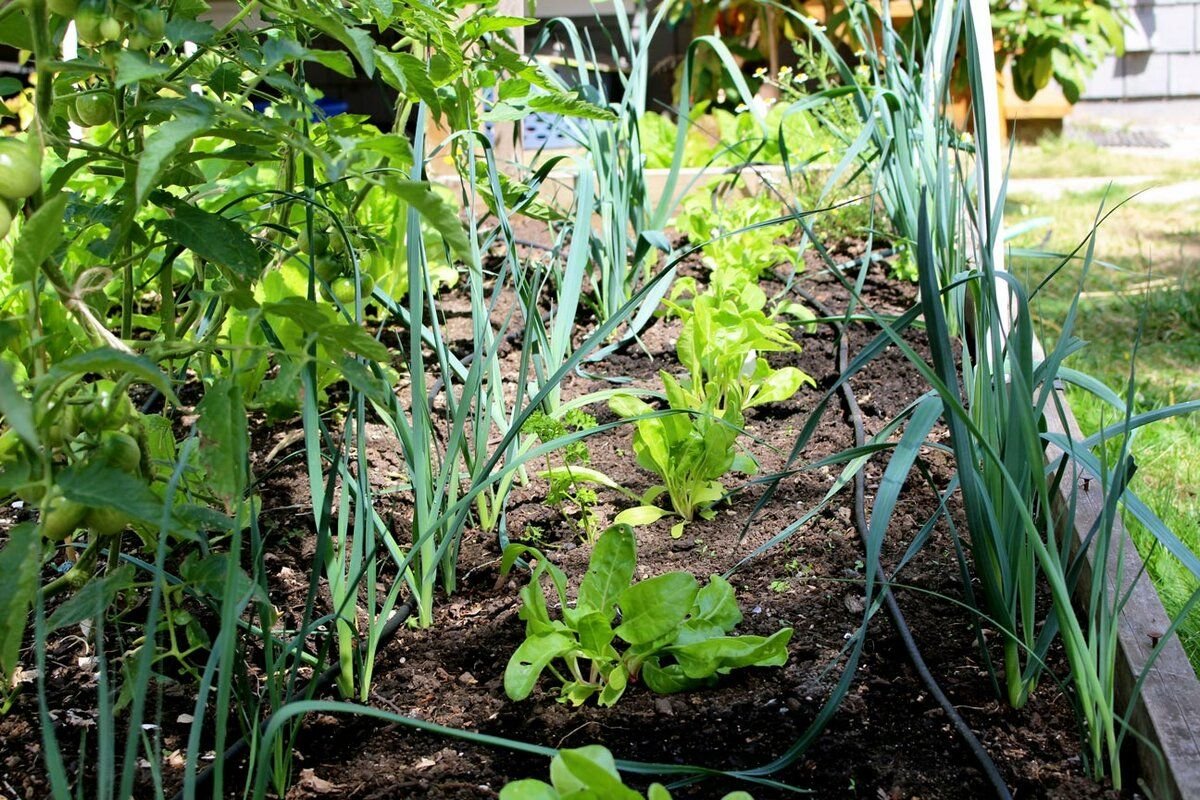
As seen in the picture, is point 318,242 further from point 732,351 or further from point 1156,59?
point 1156,59

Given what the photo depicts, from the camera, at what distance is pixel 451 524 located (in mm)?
1354

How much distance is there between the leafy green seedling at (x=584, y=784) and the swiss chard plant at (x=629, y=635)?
0.85 feet

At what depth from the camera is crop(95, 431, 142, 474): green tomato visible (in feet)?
2.74

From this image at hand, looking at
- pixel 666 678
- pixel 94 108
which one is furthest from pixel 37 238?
pixel 666 678

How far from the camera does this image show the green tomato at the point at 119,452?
2.74 ft

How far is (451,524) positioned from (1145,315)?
1.17m

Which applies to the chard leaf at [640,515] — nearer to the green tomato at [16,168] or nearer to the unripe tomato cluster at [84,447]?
the unripe tomato cluster at [84,447]

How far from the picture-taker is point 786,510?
159cm

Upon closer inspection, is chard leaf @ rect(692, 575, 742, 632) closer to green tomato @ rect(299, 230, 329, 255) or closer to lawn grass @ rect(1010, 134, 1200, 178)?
green tomato @ rect(299, 230, 329, 255)

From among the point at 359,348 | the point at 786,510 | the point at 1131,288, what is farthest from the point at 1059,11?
the point at 359,348

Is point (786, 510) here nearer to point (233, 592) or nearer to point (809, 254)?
point (233, 592)

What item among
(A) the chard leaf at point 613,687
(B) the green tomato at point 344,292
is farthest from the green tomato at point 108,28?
(B) the green tomato at point 344,292

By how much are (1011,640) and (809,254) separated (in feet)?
5.83

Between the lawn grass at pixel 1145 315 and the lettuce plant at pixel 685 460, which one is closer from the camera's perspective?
the lettuce plant at pixel 685 460
